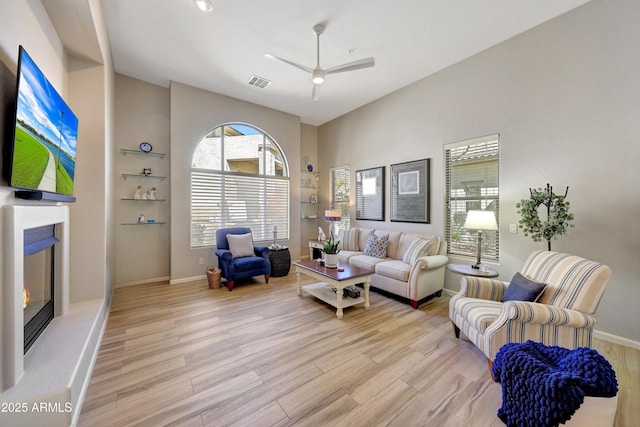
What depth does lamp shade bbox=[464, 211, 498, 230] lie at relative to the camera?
2930mm

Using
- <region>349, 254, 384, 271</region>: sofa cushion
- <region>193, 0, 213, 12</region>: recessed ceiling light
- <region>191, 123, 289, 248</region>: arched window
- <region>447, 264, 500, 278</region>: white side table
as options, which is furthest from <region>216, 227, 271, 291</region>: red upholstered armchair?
<region>193, 0, 213, 12</region>: recessed ceiling light

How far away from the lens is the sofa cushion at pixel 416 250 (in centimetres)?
366

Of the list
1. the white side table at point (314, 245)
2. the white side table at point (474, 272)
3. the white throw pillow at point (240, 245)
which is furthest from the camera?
the white side table at point (314, 245)

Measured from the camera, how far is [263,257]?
172 inches

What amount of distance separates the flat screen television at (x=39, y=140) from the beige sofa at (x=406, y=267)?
3.58 meters

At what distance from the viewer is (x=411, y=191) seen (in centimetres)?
437

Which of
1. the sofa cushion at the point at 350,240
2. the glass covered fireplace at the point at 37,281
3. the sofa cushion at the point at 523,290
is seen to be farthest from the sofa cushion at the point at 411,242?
the glass covered fireplace at the point at 37,281

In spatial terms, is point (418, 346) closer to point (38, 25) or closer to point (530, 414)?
point (530, 414)

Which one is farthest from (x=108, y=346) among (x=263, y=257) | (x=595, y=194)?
(x=595, y=194)

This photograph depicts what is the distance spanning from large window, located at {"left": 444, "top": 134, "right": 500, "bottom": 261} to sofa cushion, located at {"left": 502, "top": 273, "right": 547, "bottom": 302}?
1.19 m

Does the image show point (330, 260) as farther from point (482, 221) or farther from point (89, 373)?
point (89, 373)

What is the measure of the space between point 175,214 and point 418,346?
4.21 meters

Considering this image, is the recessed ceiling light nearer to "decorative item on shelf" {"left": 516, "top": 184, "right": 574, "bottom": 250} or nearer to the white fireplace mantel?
the white fireplace mantel

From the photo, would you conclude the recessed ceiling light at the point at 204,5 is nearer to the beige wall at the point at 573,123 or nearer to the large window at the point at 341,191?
the beige wall at the point at 573,123
